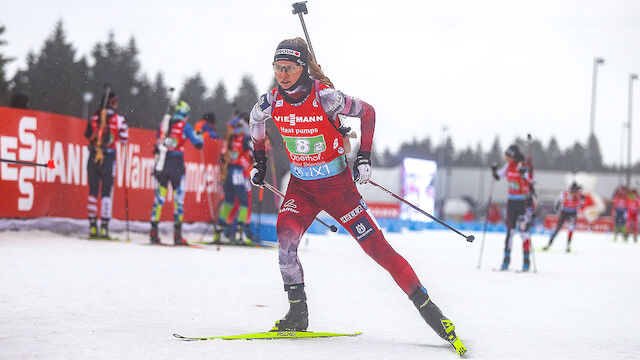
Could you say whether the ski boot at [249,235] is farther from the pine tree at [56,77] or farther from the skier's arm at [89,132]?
the pine tree at [56,77]

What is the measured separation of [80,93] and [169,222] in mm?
41367

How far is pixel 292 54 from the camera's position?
4.61 meters

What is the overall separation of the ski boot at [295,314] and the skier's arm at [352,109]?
1.05 meters

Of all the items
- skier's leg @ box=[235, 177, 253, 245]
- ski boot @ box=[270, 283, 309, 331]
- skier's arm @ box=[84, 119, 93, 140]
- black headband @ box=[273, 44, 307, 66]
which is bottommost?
ski boot @ box=[270, 283, 309, 331]

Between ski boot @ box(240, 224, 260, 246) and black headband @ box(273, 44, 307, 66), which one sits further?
ski boot @ box(240, 224, 260, 246)

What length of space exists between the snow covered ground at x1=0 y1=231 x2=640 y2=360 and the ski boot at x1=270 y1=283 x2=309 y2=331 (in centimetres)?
24

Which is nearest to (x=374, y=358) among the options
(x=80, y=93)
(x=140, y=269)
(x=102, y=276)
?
(x=102, y=276)

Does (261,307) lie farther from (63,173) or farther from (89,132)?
(63,173)

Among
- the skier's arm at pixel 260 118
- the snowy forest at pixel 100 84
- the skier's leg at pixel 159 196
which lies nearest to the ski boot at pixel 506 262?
the skier's leg at pixel 159 196

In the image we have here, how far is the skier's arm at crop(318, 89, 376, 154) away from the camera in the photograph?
4.54m

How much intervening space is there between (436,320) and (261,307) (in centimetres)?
202

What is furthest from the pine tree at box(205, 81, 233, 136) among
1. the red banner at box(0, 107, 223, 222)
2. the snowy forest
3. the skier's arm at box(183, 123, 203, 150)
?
the skier's arm at box(183, 123, 203, 150)

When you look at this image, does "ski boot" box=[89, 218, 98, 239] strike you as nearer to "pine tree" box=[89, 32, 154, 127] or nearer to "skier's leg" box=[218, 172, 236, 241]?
"skier's leg" box=[218, 172, 236, 241]

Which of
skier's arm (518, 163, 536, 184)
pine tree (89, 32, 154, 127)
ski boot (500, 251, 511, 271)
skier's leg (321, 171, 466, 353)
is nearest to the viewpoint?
skier's leg (321, 171, 466, 353)
